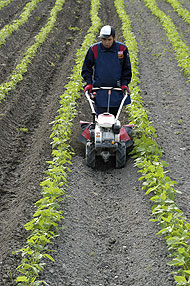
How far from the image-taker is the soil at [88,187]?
4922 millimetres

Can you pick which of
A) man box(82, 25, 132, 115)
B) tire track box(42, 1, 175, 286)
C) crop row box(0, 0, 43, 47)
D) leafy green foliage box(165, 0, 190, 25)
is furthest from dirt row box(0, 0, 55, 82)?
tire track box(42, 1, 175, 286)

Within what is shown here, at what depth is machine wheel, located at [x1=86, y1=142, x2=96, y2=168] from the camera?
7.14 m

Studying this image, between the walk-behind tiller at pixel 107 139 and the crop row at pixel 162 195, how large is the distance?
0.83 feet

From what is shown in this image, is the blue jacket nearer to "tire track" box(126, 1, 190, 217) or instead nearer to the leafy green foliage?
"tire track" box(126, 1, 190, 217)

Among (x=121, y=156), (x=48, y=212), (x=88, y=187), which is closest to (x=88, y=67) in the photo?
(x=121, y=156)

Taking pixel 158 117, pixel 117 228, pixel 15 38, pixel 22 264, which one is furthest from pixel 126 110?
pixel 15 38

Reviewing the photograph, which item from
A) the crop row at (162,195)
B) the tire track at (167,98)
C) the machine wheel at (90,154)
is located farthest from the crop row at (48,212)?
the tire track at (167,98)

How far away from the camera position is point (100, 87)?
24.0 ft

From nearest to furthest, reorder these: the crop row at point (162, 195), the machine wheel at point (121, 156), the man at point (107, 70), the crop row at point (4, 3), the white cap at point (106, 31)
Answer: the crop row at point (162, 195)
the white cap at point (106, 31)
the machine wheel at point (121, 156)
the man at point (107, 70)
the crop row at point (4, 3)

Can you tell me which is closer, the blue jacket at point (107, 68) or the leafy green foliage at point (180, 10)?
the blue jacket at point (107, 68)

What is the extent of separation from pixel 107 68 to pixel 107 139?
3.98 feet

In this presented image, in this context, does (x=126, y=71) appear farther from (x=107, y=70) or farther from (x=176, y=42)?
(x=176, y=42)

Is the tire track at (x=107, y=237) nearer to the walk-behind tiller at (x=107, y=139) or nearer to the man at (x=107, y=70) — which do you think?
the walk-behind tiller at (x=107, y=139)

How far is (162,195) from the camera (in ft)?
18.0
